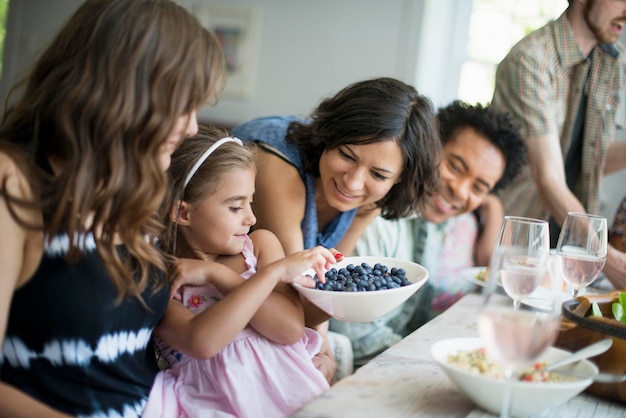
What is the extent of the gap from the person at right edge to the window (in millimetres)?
1411

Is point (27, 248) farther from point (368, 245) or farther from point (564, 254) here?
point (368, 245)

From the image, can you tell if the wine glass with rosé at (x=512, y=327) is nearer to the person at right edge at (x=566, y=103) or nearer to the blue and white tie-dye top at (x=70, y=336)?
the blue and white tie-dye top at (x=70, y=336)

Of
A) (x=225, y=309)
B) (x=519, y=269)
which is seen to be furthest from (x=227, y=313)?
(x=519, y=269)

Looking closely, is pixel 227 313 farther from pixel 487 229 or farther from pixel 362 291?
pixel 487 229

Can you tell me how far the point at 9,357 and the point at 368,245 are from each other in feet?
5.04

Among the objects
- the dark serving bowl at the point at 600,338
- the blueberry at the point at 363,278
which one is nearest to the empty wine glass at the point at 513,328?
the dark serving bowl at the point at 600,338

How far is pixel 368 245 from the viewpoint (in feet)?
8.17

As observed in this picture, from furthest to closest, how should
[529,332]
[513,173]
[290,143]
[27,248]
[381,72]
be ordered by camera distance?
[381,72] → [513,173] → [290,143] → [27,248] → [529,332]

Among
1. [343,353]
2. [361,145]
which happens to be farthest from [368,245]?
[361,145]

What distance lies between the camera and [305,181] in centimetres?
198

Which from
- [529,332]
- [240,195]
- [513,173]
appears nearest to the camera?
[529,332]

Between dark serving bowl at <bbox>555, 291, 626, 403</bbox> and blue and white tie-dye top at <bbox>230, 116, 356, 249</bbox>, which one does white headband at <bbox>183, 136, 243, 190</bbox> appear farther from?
dark serving bowl at <bbox>555, 291, 626, 403</bbox>

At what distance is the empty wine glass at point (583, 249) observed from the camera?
4.73 feet

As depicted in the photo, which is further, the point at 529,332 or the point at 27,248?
the point at 27,248
